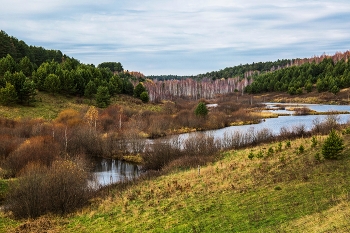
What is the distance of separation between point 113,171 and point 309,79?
12197 cm

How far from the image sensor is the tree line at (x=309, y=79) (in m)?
124

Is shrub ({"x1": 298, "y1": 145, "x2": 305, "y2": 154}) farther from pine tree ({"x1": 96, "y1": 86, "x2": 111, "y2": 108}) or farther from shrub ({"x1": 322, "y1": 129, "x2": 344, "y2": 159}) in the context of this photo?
pine tree ({"x1": 96, "y1": 86, "x2": 111, "y2": 108})

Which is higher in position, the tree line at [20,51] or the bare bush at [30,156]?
the tree line at [20,51]

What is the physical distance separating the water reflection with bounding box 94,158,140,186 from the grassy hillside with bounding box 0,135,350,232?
6.45 metres

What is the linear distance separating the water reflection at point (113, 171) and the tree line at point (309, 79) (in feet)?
322

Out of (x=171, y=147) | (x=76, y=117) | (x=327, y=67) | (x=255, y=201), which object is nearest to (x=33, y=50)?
(x=76, y=117)

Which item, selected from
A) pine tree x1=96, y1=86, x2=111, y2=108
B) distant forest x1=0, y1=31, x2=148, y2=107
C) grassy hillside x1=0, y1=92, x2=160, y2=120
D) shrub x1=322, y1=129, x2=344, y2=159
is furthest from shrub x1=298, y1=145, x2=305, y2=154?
pine tree x1=96, y1=86, x2=111, y2=108

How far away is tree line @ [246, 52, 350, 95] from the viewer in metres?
124

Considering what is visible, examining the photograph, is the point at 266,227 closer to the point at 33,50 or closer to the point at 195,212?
the point at 195,212

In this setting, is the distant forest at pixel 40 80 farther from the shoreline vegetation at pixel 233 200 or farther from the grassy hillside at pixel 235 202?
the grassy hillside at pixel 235 202

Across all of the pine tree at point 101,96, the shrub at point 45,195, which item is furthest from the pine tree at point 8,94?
the shrub at point 45,195

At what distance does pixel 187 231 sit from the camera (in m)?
16.0

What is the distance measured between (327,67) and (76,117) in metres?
125

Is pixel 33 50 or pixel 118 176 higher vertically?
pixel 33 50
